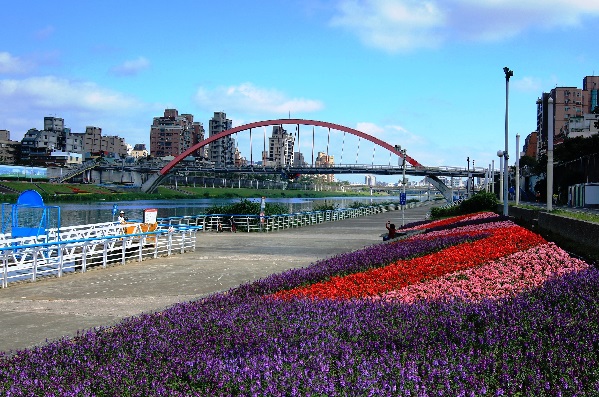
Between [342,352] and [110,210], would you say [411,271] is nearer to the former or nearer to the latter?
[342,352]

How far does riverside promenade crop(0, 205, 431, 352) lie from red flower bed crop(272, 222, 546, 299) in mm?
2891

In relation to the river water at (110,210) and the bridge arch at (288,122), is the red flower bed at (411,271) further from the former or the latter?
the bridge arch at (288,122)

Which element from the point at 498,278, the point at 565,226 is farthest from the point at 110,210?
the point at 498,278

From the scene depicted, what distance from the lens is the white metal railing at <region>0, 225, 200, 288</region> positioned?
50.0 feet

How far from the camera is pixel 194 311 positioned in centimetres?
847

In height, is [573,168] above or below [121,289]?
above

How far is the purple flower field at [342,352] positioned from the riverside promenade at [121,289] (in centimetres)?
246

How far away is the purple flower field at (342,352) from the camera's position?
15.1 feet

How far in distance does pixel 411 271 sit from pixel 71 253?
10.8m

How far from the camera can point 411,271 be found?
11758 mm

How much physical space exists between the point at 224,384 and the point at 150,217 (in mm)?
22458

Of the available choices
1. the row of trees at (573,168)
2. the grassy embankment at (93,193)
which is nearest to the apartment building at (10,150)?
the grassy embankment at (93,193)

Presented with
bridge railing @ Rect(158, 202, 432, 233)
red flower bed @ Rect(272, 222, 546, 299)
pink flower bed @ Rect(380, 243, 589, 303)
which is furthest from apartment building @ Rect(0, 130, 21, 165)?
pink flower bed @ Rect(380, 243, 589, 303)

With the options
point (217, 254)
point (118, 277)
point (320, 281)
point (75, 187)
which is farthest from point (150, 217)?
point (75, 187)
